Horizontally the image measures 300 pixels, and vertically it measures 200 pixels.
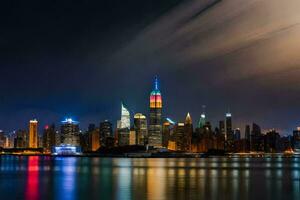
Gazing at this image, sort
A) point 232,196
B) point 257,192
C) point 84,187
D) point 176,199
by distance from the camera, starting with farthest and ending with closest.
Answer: point 84,187
point 257,192
point 232,196
point 176,199

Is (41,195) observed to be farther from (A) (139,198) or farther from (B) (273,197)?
(B) (273,197)

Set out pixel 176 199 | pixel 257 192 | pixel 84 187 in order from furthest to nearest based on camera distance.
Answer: pixel 84 187, pixel 257 192, pixel 176 199

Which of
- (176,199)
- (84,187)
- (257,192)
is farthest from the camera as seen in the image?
(84,187)

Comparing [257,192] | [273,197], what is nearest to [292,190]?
[257,192]

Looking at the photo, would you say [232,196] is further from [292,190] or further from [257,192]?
[292,190]

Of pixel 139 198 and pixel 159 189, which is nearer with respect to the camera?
pixel 139 198

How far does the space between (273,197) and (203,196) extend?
5.55 m

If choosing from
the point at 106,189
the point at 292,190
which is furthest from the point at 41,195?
the point at 292,190

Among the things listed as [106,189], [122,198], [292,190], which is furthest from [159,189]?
[292,190]

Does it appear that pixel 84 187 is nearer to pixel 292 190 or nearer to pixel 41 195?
pixel 41 195

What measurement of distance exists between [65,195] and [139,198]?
273 inches

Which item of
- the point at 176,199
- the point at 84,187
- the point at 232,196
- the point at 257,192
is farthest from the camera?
the point at 84,187

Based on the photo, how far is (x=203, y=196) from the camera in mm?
43406

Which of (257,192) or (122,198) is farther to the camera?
(257,192)
